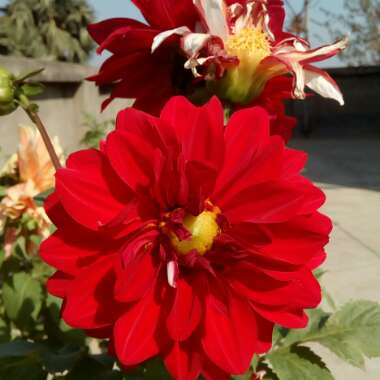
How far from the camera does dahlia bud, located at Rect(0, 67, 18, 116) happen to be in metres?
0.64

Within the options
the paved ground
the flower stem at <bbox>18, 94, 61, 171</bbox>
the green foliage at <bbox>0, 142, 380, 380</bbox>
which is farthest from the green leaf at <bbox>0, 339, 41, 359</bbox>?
the paved ground

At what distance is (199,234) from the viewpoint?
1.77ft

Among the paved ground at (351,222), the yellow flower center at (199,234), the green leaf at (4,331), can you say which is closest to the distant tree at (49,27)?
the paved ground at (351,222)

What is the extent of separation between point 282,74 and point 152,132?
0.63 feet

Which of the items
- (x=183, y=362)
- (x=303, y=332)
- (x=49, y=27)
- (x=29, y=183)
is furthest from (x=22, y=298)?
(x=49, y=27)

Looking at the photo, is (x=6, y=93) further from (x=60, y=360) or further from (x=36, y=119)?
(x=60, y=360)

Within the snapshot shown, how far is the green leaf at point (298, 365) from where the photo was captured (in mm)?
851

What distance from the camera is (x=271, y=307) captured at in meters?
0.53

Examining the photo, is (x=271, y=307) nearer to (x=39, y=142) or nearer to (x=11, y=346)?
(x=11, y=346)

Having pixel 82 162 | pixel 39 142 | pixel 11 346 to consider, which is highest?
pixel 82 162

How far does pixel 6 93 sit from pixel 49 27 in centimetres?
1971

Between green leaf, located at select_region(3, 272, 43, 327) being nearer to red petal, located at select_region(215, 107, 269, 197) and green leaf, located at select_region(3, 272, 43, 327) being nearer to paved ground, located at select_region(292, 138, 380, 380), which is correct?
red petal, located at select_region(215, 107, 269, 197)

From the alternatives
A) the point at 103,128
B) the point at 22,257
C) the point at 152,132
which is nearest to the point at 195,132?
the point at 152,132

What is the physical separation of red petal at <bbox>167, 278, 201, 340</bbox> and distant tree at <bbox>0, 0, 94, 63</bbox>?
60.1 ft
